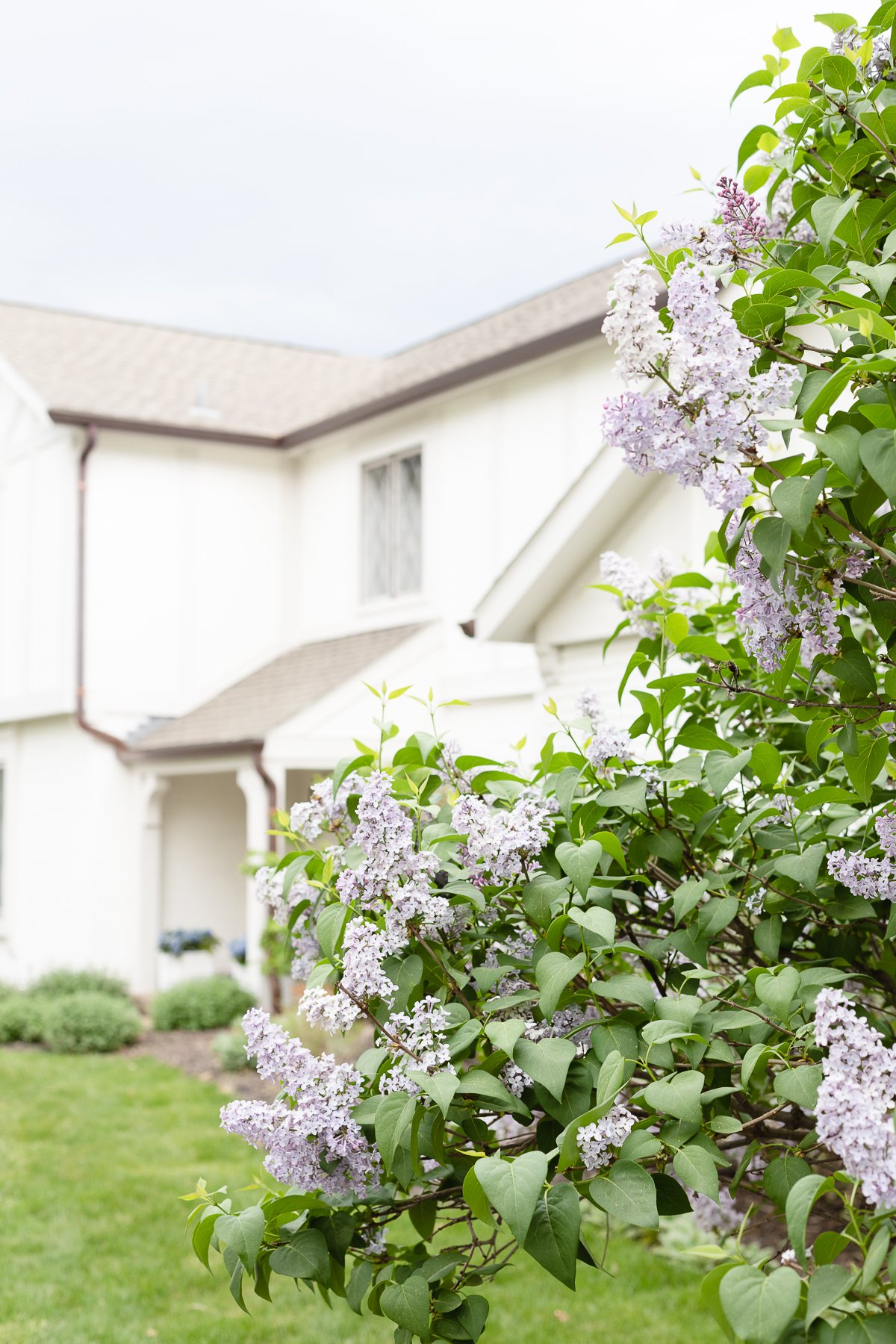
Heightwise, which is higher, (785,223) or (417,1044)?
(785,223)

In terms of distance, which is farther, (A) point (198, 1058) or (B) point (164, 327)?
(B) point (164, 327)

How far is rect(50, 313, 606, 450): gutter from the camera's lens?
10820 mm

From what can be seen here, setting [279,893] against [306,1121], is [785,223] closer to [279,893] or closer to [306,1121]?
[279,893]

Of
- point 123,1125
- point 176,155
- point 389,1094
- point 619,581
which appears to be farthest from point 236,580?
point 176,155

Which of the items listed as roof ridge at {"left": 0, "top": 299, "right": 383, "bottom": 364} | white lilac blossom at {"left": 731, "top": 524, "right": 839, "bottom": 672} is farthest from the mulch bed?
roof ridge at {"left": 0, "top": 299, "right": 383, "bottom": 364}

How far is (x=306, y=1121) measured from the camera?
5.93ft

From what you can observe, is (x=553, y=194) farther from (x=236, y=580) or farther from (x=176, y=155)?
(x=236, y=580)

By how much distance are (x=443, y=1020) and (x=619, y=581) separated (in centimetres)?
118

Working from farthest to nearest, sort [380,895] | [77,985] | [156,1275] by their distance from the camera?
[77,985], [156,1275], [380,895]

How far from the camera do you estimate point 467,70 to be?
29.6 meters

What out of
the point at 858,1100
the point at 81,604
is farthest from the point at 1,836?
the point at 858,1100

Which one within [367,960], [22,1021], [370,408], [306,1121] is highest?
[370,408]

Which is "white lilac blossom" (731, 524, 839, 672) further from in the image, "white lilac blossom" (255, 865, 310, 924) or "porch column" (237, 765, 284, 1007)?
"porch column" (237, 765, 284, 1007)

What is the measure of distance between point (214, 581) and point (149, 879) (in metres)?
3.45
